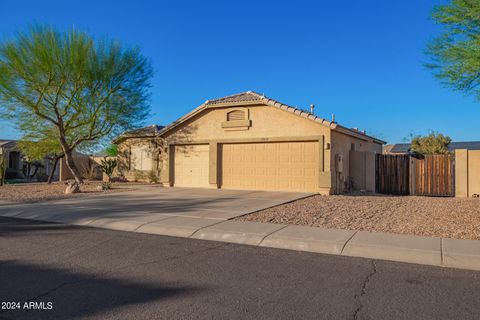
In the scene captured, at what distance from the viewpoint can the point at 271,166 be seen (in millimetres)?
18453

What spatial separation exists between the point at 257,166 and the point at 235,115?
2777 mm

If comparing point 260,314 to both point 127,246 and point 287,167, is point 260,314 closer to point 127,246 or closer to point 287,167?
point 127,246

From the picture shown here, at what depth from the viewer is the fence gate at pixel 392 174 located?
61.9ft

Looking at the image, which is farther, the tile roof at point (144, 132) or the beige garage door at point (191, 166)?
the tile roof at point (144, 132)

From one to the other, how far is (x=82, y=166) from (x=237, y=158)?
49.9ft

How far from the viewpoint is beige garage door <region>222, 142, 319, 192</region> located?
17625 mm

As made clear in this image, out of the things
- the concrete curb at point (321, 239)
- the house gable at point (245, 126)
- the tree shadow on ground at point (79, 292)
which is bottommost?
the tree shadow on ground at point (79, 292)

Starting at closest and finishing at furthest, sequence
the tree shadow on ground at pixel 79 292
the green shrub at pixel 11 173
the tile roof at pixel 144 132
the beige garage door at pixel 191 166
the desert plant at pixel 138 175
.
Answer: the tree shadow on ground at pixel 79 292
the beige garage door at pixel 191 166
the tile roof at pixel 144 132
the desert plant at pixel 138 175
the green shrub at pixel 11 173

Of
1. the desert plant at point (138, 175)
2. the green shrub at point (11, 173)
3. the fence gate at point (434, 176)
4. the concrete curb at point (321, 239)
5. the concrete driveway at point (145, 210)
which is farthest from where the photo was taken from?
the green shrub at point (11, 173)

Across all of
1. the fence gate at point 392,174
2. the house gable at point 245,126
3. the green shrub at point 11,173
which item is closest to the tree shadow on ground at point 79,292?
the house gable at point 245,126

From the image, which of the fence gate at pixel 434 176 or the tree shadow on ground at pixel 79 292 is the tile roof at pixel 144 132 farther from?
the tree shadow on ground at pixel 79 292

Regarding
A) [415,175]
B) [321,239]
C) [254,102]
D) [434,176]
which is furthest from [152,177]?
[321,239]

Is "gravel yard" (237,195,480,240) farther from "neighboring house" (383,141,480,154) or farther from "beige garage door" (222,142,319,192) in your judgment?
"neighboring house" (383,141,480,154)

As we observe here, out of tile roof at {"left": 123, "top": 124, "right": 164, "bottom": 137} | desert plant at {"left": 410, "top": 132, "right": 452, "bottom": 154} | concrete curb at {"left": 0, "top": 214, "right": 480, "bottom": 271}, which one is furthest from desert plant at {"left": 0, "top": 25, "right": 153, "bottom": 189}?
desert plant at {"left": 410, "top": 132, "right": 452, "bottom": 154}
